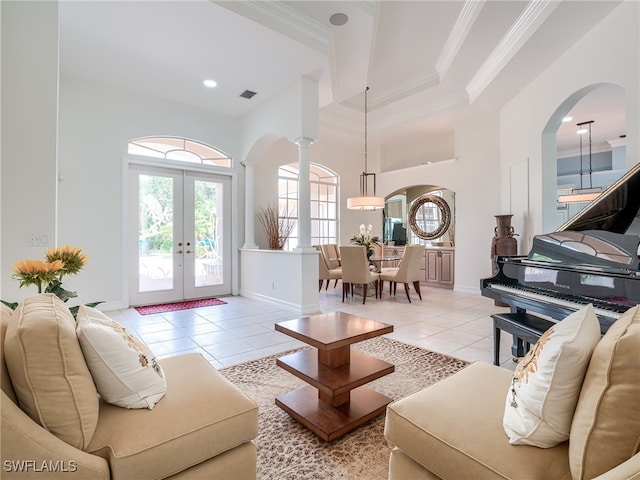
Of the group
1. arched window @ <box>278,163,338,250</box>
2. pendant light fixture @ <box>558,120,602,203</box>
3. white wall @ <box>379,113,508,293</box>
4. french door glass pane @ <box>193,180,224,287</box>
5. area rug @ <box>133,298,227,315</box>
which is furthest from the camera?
arched window @ <box>278,163,338,250</box>

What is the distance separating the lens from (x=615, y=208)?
2.40 m

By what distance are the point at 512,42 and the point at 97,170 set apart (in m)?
5.82

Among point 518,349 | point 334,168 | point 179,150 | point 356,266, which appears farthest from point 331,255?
point 518,349

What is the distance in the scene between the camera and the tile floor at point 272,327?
3.14 metres

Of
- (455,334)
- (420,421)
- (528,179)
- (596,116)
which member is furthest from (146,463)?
(596,116)

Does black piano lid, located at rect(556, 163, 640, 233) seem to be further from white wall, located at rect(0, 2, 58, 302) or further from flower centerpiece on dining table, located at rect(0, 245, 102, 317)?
white wall, located at rect(0, 2, 58, 302)

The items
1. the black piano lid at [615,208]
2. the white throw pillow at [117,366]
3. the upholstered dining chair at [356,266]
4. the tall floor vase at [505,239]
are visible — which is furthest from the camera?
the upholstered dining chair at [356,266]

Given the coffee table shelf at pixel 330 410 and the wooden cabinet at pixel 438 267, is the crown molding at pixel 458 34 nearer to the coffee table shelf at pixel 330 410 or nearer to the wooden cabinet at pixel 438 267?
the wooden cabinet at pixel 438 267

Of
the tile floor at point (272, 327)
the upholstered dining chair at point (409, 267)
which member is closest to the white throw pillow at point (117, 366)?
the tile floor at point (272, 327)

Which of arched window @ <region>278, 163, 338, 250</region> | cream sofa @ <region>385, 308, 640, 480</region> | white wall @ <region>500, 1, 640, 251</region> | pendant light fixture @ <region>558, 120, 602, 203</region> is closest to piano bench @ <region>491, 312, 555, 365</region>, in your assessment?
cream sofa @ <region>385, 308, 640, 480</region>

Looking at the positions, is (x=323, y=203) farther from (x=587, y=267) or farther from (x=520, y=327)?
(x=587, y=267)

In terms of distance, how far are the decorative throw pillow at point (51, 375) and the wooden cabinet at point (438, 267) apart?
674 cm

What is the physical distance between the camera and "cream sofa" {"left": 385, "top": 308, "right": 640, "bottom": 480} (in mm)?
815

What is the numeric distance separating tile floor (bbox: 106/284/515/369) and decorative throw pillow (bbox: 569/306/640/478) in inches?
85.5
